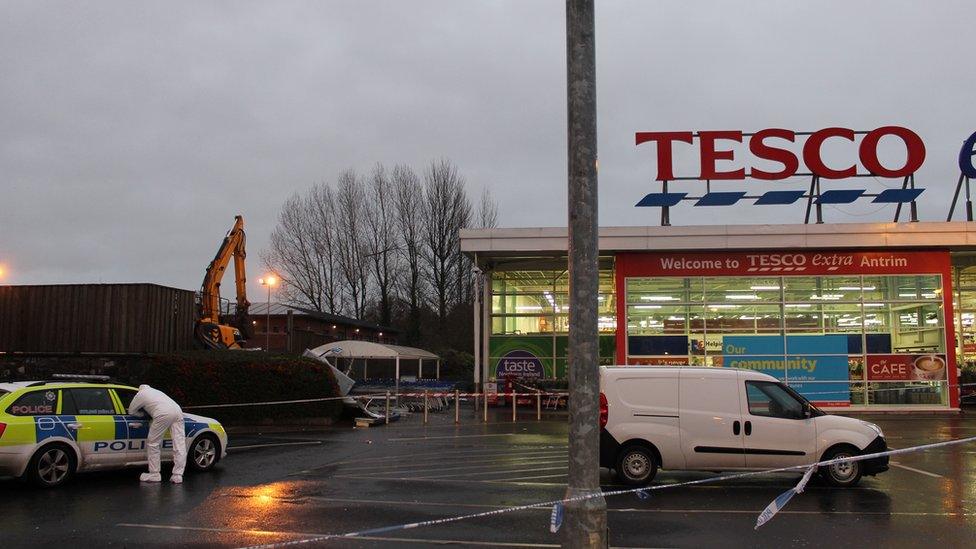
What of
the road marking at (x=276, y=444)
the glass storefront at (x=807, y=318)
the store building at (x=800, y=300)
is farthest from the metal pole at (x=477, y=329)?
the road marking at (x=276, y=444)

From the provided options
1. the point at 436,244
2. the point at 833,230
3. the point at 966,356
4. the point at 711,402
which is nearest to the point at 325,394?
the point at 711,402

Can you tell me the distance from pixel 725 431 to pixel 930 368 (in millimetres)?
18983

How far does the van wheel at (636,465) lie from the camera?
1173 cm

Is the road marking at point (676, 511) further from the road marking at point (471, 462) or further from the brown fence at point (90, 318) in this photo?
the brown fence at point (90, 318)

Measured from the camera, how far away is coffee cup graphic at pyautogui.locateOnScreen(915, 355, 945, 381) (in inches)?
1059

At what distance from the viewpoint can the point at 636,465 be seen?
11.8 m

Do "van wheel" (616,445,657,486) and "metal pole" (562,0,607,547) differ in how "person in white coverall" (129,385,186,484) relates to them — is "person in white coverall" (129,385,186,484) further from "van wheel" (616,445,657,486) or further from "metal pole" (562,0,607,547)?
"metal pole" (562,0,607,547)

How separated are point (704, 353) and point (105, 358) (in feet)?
63.8

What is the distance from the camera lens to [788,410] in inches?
465

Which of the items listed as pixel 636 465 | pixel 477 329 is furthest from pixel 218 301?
pixel 636 465

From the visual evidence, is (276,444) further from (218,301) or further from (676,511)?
(218,301)

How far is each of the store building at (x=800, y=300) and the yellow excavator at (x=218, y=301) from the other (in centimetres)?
987

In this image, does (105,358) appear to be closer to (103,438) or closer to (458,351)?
(103,438)

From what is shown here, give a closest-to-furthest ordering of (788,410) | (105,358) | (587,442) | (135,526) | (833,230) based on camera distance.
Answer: (587,442)
(135,526)
(788,410)
(105,358)
(833,230)
